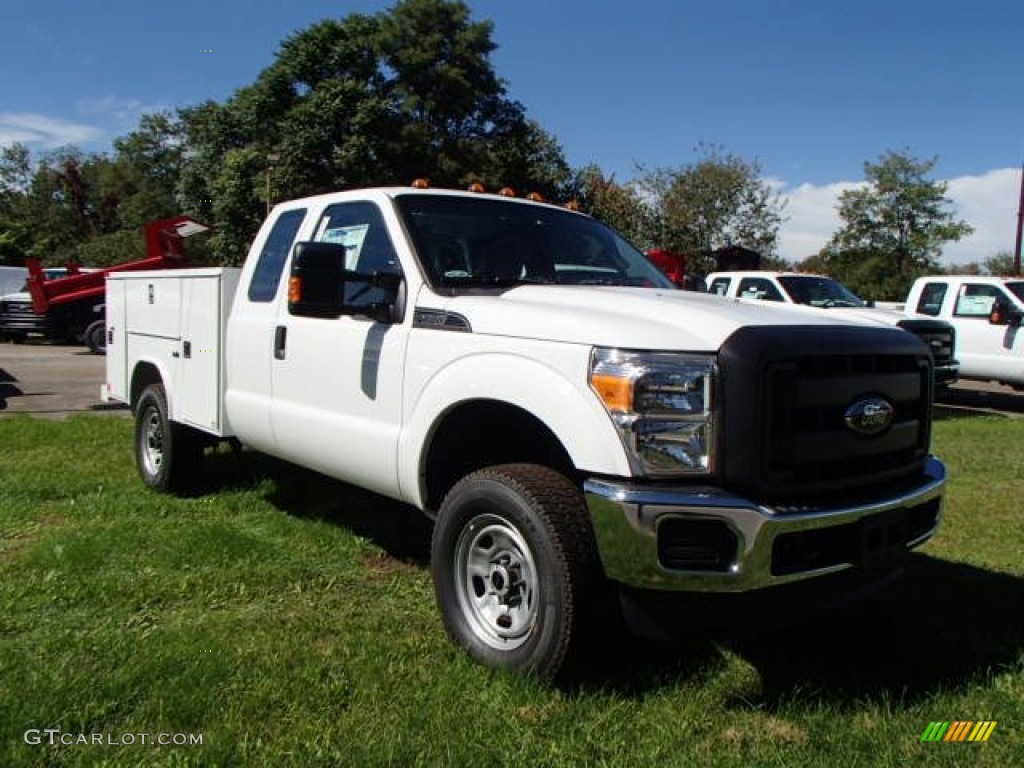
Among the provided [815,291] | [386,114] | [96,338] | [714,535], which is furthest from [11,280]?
[714,535]

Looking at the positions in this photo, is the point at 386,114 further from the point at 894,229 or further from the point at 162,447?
the point at 162,447

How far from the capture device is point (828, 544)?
2951 mm

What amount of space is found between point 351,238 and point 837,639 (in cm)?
299

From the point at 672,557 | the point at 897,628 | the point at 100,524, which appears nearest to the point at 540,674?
the point at 672,557

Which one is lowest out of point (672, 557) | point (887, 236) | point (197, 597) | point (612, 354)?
point (197, 597)

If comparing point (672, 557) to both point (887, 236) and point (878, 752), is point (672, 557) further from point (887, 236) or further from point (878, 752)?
point (887, 236)

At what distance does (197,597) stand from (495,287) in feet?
6.73

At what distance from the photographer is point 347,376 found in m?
4.18

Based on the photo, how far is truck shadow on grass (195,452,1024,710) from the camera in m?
2.97

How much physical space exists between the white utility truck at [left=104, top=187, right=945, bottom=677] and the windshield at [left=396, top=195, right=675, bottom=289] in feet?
0.05

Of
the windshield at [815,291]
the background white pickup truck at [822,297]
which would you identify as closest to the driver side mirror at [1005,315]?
the background white pickup truck at [822,297]

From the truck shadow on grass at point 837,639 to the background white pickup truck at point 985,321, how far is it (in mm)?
9405

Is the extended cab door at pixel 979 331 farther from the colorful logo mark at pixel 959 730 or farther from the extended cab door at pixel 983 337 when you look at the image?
the colorful logo mark at pixel 959 730

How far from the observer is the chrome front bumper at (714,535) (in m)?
2.77
